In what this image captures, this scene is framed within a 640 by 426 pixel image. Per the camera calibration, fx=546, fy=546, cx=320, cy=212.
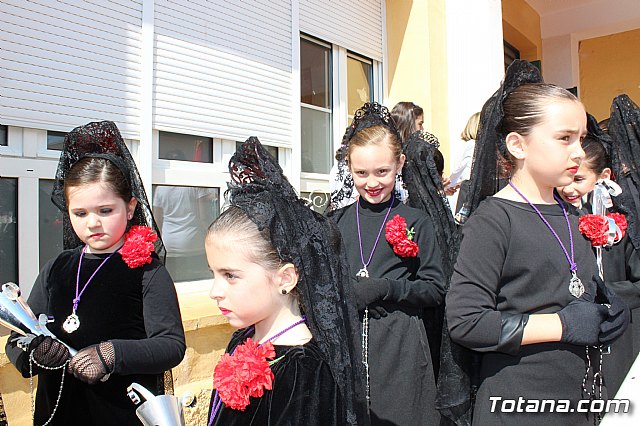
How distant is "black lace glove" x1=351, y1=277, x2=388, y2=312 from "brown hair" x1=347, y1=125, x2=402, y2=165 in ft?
2.09

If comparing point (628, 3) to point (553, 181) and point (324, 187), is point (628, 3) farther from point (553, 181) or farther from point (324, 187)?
point (553, 181)

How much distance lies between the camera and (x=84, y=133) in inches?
84.7

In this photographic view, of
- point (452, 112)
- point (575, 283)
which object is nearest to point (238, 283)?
point (575, 283)

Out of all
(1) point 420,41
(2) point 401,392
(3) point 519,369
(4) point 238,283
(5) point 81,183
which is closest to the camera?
(4) point 238,283

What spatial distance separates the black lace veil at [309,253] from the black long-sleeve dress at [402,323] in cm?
69

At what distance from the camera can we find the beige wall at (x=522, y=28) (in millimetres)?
7781

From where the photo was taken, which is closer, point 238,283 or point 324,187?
point 238,283

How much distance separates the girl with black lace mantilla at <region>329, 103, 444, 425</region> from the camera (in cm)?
228

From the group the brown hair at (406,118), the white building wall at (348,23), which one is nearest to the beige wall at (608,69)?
the white building wall at (348,23)

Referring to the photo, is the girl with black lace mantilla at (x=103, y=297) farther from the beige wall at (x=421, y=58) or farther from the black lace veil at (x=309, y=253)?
the beige wall at (x=421, y=58)

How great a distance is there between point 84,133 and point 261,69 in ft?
8.04

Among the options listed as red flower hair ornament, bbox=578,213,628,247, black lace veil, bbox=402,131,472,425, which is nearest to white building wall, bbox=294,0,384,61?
black lace veil, bbox=402,131,472,425

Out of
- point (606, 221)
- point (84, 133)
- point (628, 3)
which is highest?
point (628, 3)

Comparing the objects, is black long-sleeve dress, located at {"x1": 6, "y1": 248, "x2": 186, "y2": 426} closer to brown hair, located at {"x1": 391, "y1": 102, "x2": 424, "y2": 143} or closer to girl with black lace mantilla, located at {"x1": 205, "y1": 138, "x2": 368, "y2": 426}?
girl with black lace mantilla, located at {"x1": 205, "y1": 138, "x2": 368, "y2": 426}
